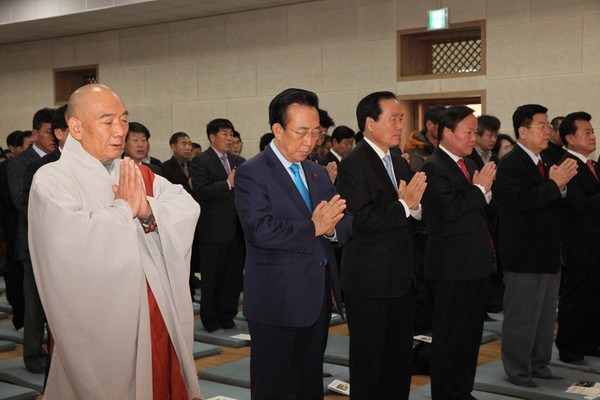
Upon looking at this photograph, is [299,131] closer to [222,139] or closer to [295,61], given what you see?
[222,139]

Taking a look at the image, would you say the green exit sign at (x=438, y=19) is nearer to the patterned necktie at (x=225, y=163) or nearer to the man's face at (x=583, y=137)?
the patterned necktie at (x=225, y=163)

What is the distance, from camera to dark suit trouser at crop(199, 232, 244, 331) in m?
5.40

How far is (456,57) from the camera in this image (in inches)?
309

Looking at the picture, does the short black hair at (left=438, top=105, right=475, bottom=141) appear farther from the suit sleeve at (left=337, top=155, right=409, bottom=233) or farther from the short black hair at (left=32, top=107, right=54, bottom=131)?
the short black hair at (left=32, top=107, right=54, bottom=131)

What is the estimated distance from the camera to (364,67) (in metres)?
8.24

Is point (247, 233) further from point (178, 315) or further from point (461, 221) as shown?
point (461, 221)

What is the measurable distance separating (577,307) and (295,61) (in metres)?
5.19

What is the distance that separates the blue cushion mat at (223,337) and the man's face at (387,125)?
2.30m

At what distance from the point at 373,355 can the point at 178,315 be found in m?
1.07

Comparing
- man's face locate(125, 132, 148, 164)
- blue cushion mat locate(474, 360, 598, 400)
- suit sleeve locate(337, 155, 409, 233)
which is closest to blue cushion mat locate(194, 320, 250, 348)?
man's face locate(125, 132, 148, 164)

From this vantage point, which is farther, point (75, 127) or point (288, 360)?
point (288, 360)

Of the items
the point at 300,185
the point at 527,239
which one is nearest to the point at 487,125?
the point at 527,239

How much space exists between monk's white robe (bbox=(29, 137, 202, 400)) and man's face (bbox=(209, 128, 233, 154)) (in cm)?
313

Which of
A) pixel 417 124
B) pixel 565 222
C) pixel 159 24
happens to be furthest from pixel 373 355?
pixel 159 24
